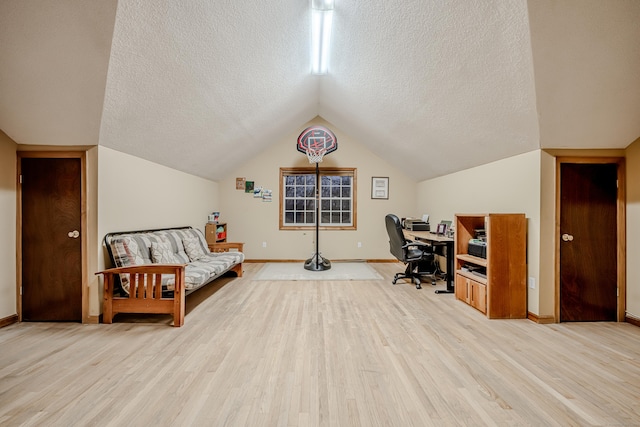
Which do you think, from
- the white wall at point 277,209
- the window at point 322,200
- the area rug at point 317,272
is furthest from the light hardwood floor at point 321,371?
the window at point 322,200

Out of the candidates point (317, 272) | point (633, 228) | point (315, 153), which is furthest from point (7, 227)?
point (633, 228)

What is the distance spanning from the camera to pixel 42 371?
1.99 meters

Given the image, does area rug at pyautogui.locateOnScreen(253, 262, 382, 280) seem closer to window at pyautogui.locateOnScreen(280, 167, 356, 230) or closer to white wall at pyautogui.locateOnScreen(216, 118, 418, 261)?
white wall at pyautogui.locateOnScreen(216, 118, 418, 261)

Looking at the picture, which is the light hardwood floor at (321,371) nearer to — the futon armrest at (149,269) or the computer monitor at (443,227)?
the futon armrest at (149,269)

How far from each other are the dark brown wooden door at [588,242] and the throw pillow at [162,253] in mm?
4406

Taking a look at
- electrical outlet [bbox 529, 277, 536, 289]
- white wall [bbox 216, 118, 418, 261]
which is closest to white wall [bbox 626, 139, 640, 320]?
electrical outlet [bbox 529, 277, 536, 289]

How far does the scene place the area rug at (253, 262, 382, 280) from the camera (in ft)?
16.1

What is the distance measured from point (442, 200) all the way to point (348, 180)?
2.10 metres

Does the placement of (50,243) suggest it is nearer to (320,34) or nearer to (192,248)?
(192,248)

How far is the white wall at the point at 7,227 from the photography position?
2.78 metres

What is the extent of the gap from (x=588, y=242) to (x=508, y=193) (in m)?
0.89

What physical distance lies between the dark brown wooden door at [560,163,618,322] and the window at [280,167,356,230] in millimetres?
3885

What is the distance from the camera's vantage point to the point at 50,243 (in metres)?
2.94

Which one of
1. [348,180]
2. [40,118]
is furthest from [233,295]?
[348,180]
